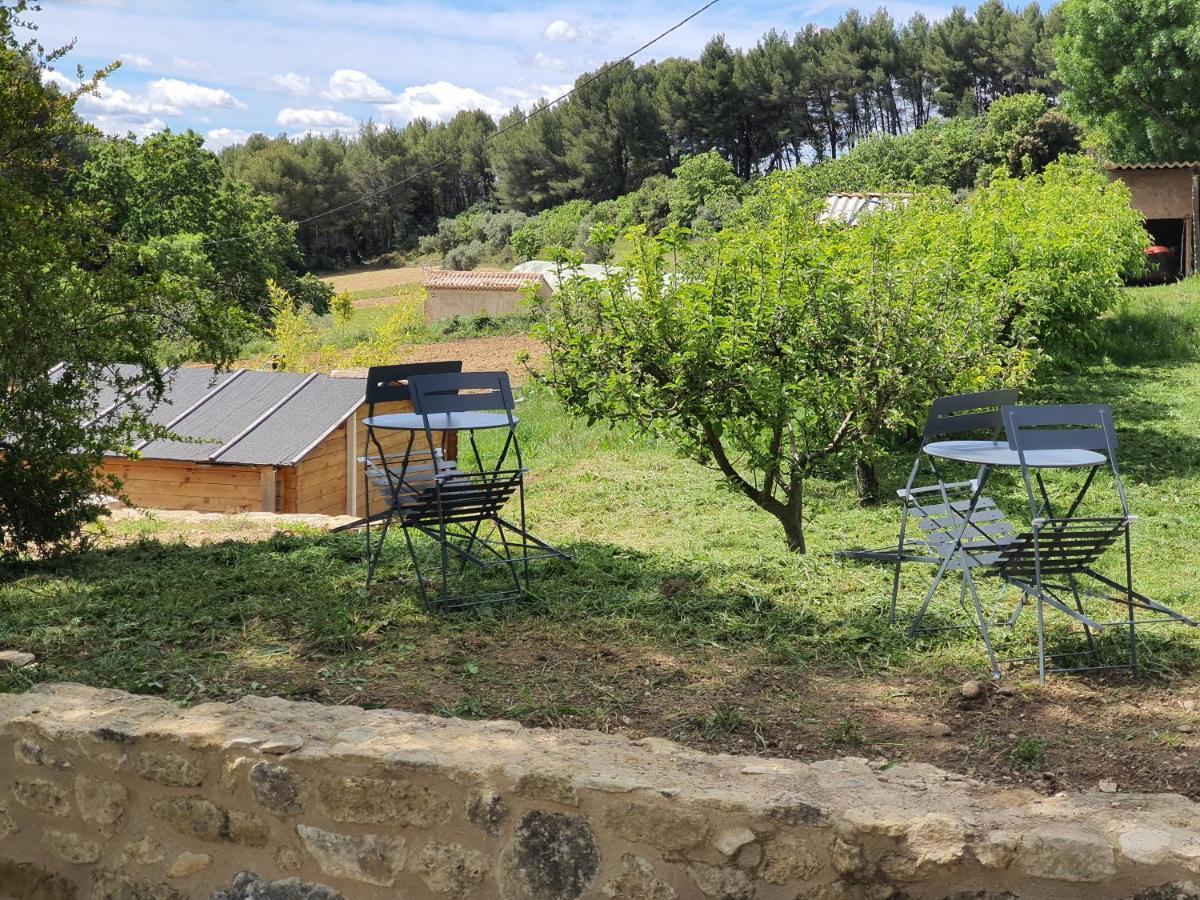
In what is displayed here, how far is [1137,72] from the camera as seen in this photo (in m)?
32.8

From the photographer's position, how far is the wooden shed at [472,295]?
105 ft

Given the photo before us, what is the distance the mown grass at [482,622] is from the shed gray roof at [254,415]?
478 centimetres

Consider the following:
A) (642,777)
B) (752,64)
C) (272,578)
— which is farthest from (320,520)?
(752,64)

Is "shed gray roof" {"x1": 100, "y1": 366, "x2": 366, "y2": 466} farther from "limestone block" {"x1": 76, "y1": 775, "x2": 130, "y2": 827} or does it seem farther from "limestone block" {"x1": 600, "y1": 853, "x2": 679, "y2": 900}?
"limestone block" {"x1": 600, "y1": 853, "x2": 679, "y2": 900}

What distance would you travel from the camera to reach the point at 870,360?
680 cm

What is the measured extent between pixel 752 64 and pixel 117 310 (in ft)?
239

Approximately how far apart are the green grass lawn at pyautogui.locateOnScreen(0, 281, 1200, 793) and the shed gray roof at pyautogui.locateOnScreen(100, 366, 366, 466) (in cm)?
522

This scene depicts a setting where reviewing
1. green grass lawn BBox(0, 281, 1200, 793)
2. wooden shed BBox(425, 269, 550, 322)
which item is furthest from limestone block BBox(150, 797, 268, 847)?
wooden shed BBox(425, 269, 550, 322)

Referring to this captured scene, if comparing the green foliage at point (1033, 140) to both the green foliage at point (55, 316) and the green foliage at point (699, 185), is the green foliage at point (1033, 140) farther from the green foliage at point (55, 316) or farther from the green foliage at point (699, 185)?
the green foliage at point (55, 316)

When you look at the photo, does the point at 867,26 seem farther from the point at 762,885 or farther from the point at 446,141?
the point at 762,885

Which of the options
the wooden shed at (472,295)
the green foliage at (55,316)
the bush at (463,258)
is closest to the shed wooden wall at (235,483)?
the green foliage at (55,316)

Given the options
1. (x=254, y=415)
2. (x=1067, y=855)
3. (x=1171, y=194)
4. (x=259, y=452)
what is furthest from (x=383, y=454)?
(x=1171, y=194)

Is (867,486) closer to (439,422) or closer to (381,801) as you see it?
(439,422)

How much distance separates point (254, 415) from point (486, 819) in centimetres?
1110
